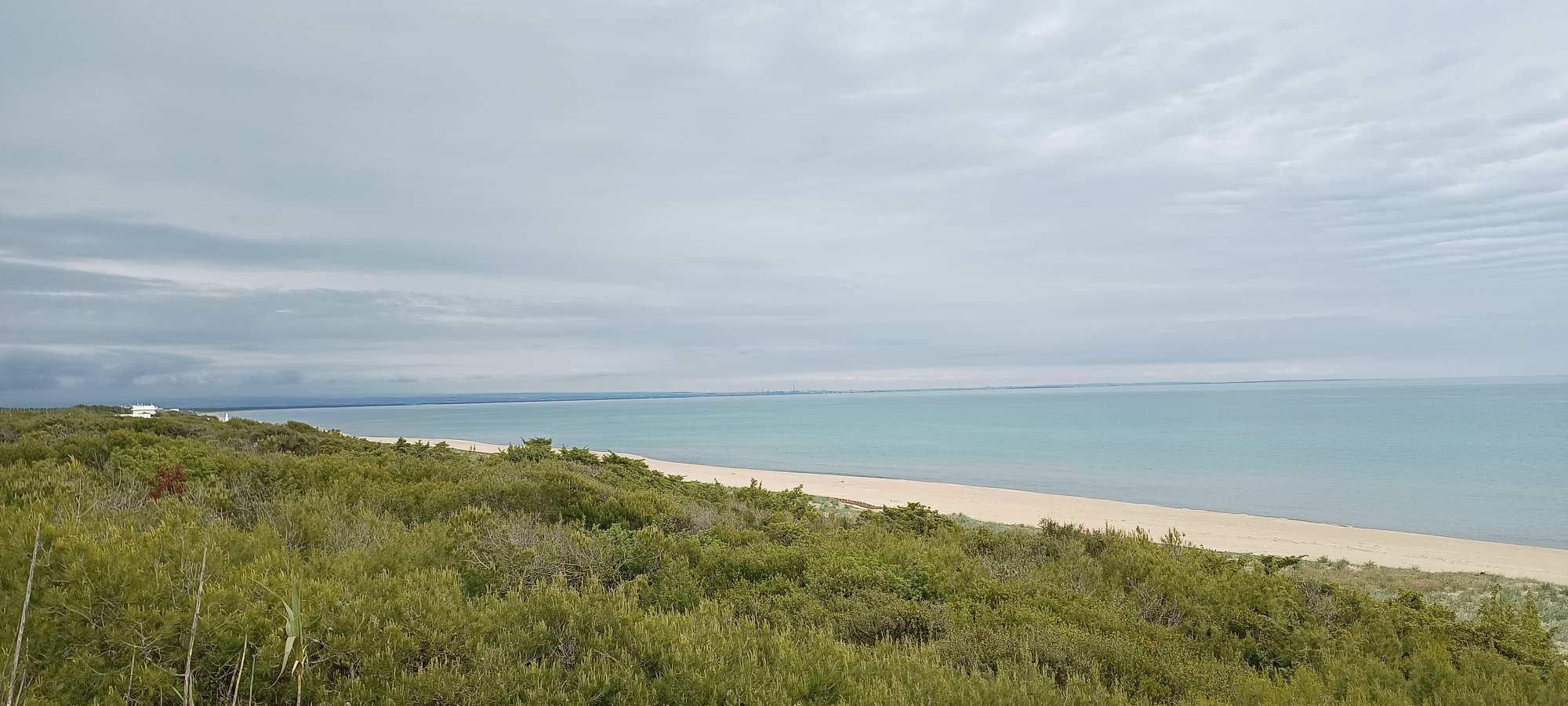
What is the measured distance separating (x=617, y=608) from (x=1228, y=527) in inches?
1157

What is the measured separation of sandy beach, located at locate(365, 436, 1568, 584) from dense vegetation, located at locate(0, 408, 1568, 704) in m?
11.4

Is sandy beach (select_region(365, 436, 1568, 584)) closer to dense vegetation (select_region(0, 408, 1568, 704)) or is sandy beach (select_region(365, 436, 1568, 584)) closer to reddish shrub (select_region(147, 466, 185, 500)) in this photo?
dense vegetation (select_region(0, 408, 1568, 704))

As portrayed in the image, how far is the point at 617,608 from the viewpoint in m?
5.45

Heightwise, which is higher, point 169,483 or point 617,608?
point 617,608

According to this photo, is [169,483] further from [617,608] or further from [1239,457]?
[1239,457]

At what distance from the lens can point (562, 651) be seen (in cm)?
488

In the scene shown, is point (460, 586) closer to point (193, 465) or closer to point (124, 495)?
point (124, 495)

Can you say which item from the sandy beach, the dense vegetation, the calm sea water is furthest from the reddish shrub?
the calm sea water

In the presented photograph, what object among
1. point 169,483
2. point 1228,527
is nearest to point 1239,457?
point 1228,527

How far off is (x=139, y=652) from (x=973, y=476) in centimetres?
4606

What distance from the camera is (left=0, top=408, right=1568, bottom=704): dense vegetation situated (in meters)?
4.29

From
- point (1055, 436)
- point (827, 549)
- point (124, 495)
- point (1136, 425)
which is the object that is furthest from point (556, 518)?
point (1136, 425)

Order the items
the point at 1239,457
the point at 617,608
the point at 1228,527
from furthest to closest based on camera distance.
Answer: the point at 1239,457 < the point at 1228,527 < the point at 617,608

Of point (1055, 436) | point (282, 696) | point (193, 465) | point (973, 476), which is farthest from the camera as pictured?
point (1055, 436)
